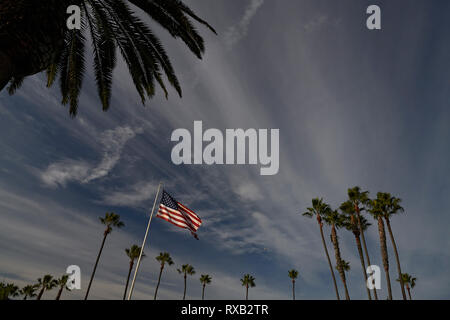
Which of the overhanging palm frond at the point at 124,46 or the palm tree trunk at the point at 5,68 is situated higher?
the overhanging palm frond at the point at 124,46

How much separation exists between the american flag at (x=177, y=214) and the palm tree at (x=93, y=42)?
705 cm

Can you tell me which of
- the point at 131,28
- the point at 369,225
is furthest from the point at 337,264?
the point at 131,28

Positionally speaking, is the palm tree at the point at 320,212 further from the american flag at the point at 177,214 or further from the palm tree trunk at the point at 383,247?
the american flag at the point at 177,214

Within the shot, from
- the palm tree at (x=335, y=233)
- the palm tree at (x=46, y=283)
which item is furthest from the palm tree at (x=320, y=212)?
the palm tree at (x=46, y=283)

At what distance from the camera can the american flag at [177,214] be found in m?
13.6

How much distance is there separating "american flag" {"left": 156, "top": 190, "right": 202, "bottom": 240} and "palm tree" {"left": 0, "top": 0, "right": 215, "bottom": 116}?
278 inches

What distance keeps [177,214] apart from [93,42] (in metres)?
9.82

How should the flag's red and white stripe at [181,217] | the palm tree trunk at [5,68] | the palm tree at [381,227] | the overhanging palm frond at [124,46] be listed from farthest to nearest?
the palm tree at [381,227] → the flag's red and white stripe at [181,217] → the overhanging palm frond at [124,46] → the palm tree trunk at [5,68]

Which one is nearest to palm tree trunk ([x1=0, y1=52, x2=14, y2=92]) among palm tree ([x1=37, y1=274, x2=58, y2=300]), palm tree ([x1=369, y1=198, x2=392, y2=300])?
palm tree ([x1=369, y1=198, x2=392, y2=300])

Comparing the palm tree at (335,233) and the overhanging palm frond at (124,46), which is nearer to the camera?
the overhanging palm frond at (124,46)

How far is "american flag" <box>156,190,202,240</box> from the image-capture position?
1357 cm

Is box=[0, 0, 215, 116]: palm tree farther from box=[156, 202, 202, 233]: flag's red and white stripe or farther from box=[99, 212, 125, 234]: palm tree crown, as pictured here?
box=[99, 212, 125, 234]: palm tree crown
